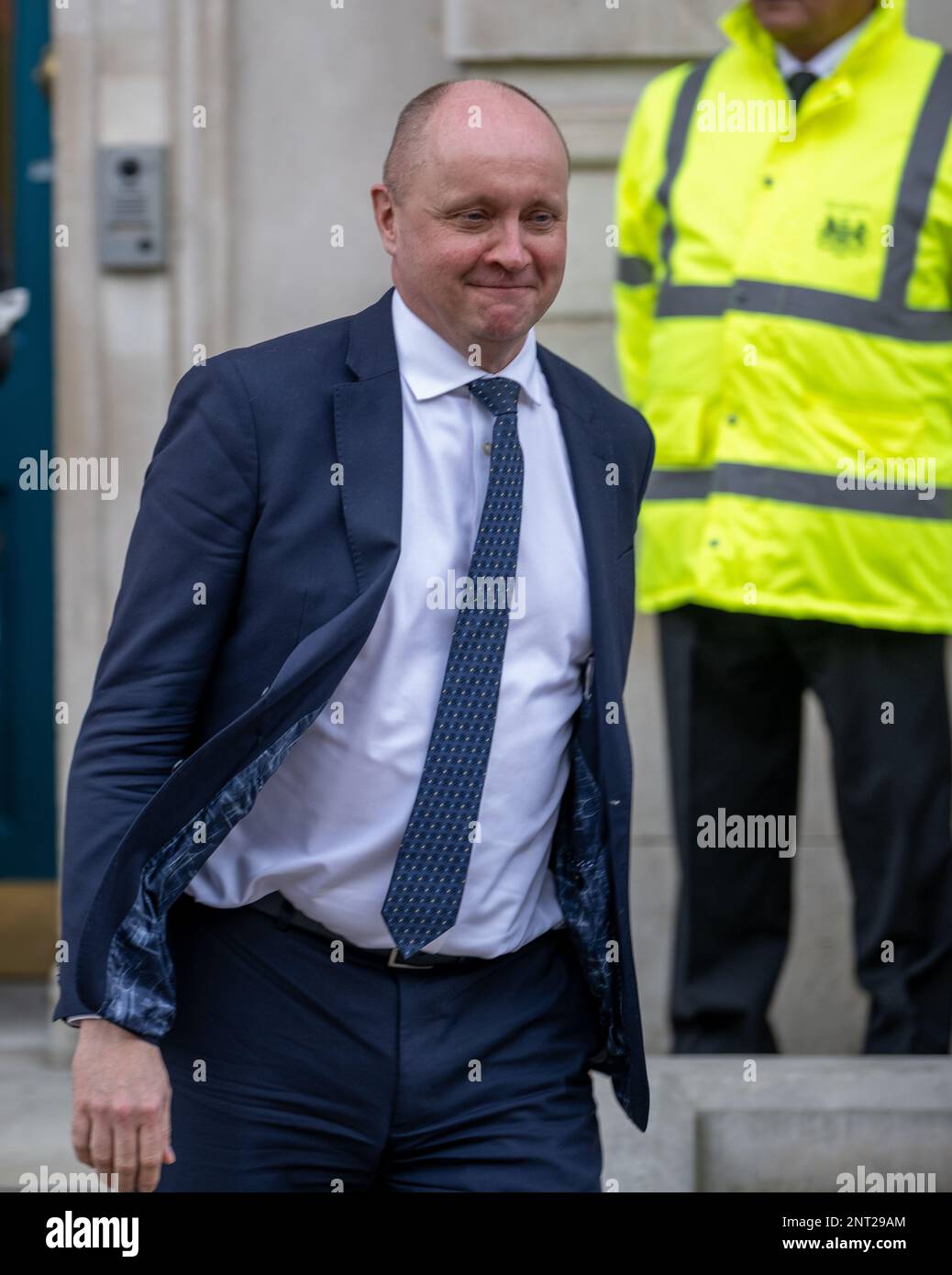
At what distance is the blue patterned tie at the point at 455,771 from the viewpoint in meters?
2.32

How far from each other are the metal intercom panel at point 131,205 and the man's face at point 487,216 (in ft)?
7.65

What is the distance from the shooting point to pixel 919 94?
13.0 ft

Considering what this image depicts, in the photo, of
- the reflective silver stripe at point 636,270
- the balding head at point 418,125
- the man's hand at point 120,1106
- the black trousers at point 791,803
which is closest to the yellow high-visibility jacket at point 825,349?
the black trousers at point 791,803

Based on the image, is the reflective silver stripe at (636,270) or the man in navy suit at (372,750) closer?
the man in navy suit at (372,750)

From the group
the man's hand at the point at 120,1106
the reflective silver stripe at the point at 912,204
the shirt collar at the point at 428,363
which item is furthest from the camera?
the reflective silver stripe at the point at 912,204

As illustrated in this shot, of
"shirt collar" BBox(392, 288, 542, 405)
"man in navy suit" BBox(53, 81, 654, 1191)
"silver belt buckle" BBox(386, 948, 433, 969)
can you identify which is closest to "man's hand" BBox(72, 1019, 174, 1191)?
"man in navy suit" BBox(53, 81, 654, 1191)

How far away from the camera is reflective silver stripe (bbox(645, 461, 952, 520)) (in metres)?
3.94

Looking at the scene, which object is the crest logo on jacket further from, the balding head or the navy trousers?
the navy trousers

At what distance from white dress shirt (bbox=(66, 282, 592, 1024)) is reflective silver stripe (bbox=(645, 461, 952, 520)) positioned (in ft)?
4.96

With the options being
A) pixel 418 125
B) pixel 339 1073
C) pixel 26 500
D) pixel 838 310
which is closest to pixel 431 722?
→ pixel 339 1073

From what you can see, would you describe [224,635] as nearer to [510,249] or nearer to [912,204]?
Result: [510,249]

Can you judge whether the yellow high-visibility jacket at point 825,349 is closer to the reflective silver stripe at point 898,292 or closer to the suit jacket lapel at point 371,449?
the reflective silver stripe at point 898,292

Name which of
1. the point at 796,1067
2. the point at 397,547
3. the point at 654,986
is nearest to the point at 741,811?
the point at 796,1067

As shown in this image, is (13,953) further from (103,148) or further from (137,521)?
(137,521)
